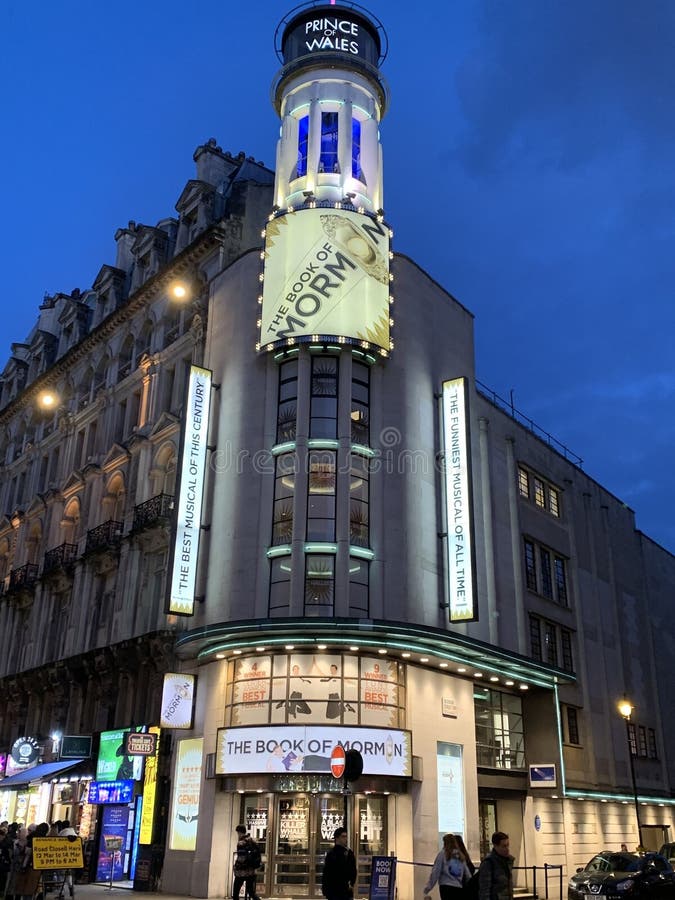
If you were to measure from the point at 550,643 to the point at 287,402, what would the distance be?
16339 millimetres

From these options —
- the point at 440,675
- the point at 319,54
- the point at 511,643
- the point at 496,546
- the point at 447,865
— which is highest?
the point at 319,54

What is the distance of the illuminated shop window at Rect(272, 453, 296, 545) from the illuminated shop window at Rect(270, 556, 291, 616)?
702 millimetres

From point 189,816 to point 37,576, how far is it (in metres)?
20.1

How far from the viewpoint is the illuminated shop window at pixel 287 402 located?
A: 30938 millimetres

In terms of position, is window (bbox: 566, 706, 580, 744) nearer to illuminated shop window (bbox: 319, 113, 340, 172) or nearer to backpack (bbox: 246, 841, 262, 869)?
backpack (bbox: 246, 841, 262, 869)

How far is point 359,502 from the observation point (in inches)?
1185

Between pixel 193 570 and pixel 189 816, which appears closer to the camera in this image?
pixel 189 816

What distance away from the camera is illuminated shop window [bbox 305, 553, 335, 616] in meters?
28.1

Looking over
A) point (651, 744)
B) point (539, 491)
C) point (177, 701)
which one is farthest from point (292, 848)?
point (651, 744)

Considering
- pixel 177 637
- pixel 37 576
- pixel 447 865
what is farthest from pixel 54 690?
Answer: pixel 447 865

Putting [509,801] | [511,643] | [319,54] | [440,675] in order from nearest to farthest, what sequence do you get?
1. [440,675]
2. [509,801]
3. [511,643]
4. [319,54]

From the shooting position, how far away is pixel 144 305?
41812mm

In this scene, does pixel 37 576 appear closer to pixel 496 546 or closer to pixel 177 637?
pixel 177 637

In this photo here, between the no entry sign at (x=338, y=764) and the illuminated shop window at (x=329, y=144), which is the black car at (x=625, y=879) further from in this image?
the illuminated shop window at (x=329, y=144)
